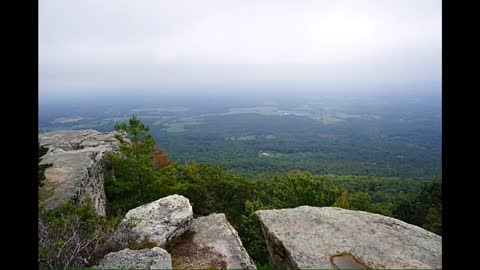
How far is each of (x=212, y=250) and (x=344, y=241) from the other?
3.94m

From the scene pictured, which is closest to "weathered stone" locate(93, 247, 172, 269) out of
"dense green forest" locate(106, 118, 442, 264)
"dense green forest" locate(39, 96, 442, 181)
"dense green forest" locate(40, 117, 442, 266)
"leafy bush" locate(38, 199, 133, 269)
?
"leafy bush" locate(38, 199, 133, 269)

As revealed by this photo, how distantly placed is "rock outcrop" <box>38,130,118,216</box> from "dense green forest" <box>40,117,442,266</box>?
67 centimetres

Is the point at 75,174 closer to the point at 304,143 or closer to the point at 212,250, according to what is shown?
the point at 212,250

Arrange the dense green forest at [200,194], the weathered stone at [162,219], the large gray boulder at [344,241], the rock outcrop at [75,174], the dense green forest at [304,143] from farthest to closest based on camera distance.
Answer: the dense green forest at [304,143] → the rock outcrop at [75,174] → the weathered stone at [162,219] → the dense green forest at [200,194] → the large gray boulder at [344,241]

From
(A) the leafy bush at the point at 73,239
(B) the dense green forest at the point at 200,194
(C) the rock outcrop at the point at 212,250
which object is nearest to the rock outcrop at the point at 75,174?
(B) the dense green forest at the point at 200,194

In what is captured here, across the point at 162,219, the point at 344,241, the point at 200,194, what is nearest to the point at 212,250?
the point at 162,219

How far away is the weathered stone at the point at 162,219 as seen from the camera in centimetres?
757

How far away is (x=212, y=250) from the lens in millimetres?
7906

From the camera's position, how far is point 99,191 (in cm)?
1112

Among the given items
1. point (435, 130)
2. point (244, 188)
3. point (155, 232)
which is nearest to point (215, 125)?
point (435, 130)

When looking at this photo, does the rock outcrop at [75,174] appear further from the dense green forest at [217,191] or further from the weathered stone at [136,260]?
the weathered stone at [136,260]

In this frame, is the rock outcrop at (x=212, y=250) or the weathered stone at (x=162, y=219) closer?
the rock outcrop at (x=212, y=250)

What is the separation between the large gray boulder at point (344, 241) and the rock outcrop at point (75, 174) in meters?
6.10
